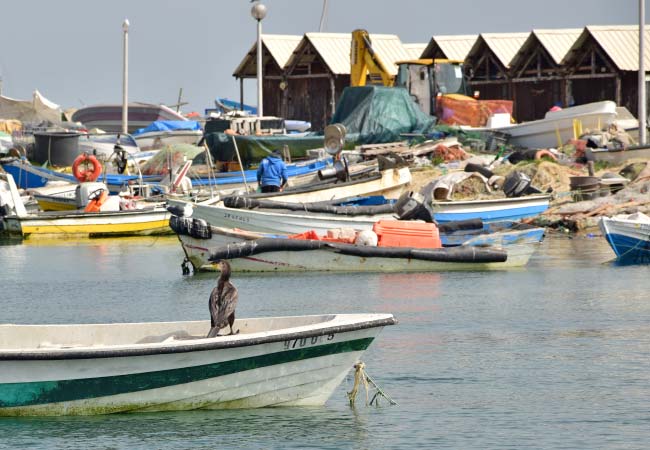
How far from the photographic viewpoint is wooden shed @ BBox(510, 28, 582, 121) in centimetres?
5684

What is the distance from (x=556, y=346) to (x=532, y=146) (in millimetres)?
29238

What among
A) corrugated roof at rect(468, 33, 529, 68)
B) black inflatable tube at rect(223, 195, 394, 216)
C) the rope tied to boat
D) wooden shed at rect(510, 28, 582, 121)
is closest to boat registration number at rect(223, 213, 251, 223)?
black inflatable tube at rect(223, 195, 394, 216)

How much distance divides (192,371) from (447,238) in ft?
55.0

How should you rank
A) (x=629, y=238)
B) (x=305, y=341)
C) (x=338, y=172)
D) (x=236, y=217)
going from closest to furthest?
(x=305, y=341) < (x=629, y=238) < (x=236, y=217) < (x=338, y=172)

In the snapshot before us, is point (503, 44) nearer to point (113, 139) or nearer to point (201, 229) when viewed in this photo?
point (113, 139)

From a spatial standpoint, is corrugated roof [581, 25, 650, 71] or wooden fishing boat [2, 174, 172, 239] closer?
wooden fishing boat [2, 174, 172, 239]

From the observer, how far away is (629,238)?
29.5m

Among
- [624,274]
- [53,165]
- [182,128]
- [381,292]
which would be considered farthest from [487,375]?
[182,128]

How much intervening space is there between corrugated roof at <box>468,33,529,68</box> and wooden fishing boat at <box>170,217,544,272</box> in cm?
2880

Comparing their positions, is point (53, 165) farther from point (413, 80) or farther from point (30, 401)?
point (30, 401)

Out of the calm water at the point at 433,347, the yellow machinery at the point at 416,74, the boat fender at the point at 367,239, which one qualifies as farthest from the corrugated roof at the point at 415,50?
the boat fender at the point at 367,239

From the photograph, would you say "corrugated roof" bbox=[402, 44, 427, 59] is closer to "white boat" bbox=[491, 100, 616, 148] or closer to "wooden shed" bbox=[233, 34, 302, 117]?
"wooden shed" bbox=[233, 34, 302, 117]

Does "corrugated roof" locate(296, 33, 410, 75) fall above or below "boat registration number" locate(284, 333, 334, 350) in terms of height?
above

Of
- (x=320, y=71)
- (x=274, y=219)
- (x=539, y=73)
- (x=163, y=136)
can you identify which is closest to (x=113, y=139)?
(x=163, y=136)
